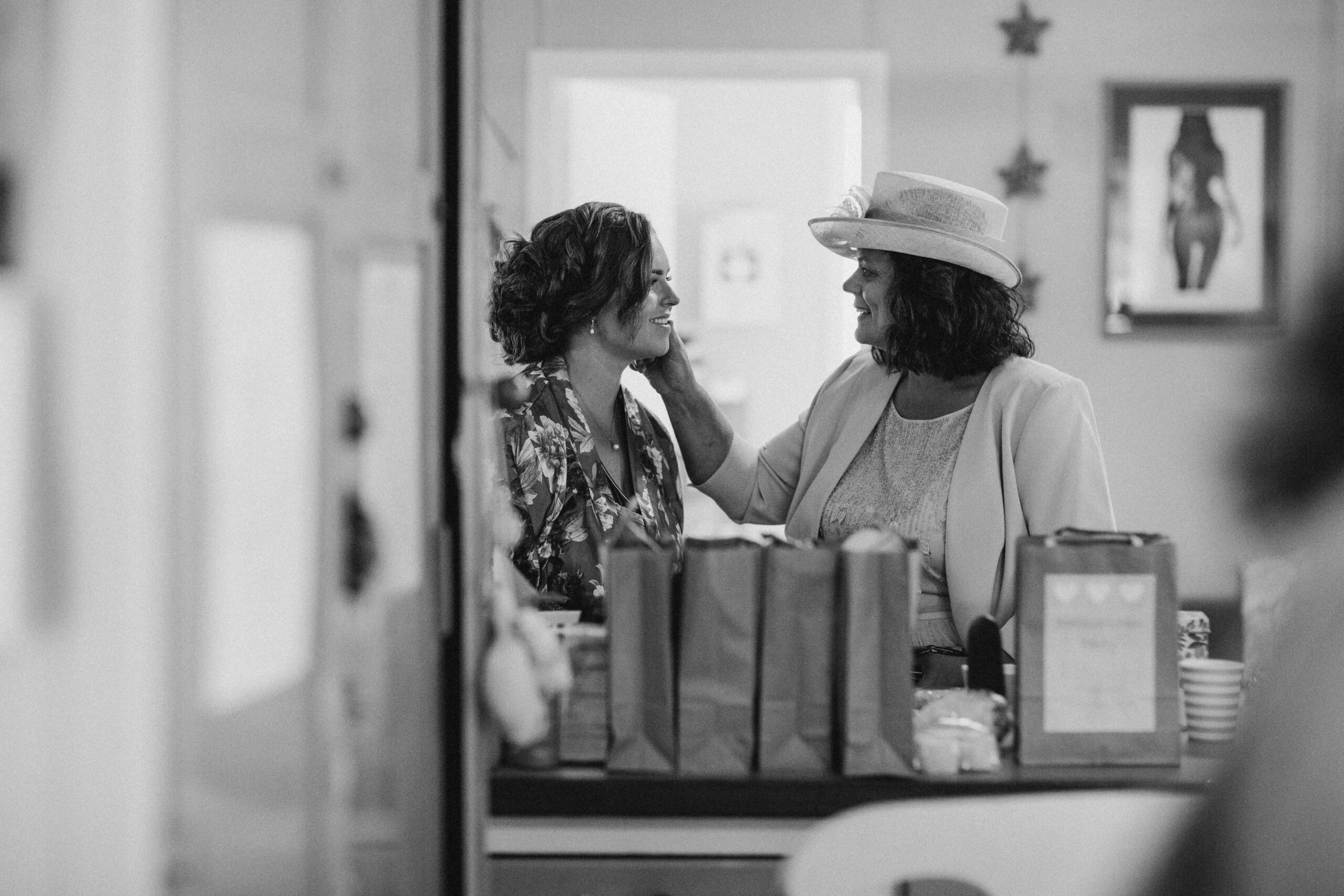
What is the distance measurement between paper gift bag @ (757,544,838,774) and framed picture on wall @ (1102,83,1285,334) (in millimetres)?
3182

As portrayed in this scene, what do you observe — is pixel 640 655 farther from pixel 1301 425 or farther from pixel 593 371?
pixel 593 371

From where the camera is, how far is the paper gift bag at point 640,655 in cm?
151

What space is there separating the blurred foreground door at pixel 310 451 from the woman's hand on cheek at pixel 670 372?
54.4 inches

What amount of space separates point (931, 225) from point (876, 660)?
119cm

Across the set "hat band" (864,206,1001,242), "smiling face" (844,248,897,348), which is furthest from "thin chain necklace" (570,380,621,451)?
"hat band" (864,206,1001,242)

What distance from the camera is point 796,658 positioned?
4.99 ft

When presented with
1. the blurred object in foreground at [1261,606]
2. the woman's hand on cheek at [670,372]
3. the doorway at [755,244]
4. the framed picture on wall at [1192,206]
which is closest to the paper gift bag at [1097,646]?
the blurred object in foreground at [1261,606]

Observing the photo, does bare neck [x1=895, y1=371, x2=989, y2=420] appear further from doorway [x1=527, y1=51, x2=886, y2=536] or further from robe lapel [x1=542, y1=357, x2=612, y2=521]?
doorway [x1=527, y1=51, x2=886, y2=536]

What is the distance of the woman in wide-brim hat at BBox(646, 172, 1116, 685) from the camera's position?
7.55ft

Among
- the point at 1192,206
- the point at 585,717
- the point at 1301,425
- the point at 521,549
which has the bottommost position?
the point at 585,717

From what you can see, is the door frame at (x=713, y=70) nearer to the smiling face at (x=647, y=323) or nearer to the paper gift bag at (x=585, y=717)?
the smiling face at (x=647, y=323)

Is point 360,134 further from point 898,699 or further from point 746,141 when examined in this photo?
point 746,141

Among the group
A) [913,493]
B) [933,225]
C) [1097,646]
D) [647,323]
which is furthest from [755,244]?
[1097,646]

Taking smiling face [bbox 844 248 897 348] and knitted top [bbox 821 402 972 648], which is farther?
smiling face [bbox 844 248 897 348]
